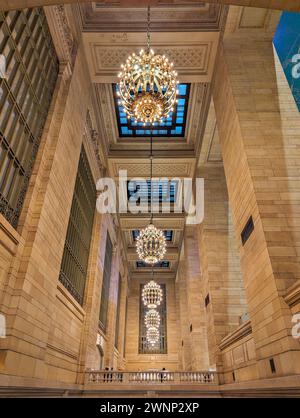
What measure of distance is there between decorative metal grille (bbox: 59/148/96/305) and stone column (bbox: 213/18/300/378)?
443 cm

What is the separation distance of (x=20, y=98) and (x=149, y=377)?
327 inches

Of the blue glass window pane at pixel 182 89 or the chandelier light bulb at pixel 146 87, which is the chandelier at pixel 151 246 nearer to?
the chandelier light bulb at pixel 146 87

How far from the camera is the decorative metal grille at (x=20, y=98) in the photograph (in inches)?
177

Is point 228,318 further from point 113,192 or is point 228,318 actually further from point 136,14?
point 136,14

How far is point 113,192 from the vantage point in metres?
13.2

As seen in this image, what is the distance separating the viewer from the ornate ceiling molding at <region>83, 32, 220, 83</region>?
7.93m

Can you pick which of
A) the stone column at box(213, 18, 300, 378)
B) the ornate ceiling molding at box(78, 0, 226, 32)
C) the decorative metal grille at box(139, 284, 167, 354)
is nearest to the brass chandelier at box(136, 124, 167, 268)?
the stone column at box(213, 18, 300, 378)

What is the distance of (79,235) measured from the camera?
896 centimetres

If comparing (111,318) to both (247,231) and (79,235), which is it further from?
(247,231)

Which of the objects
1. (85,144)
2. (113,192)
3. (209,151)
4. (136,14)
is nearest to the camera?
(136,14)

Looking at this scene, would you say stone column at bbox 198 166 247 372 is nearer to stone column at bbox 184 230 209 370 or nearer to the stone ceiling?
the stone ceiling

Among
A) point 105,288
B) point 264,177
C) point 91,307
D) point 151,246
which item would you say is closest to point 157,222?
point 105,288

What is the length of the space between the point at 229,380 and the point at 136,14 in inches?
405
